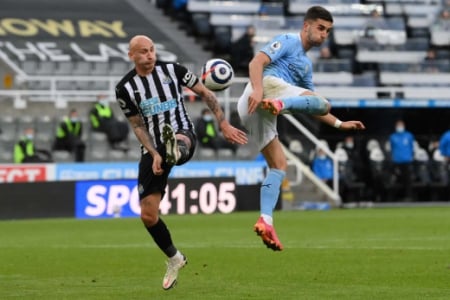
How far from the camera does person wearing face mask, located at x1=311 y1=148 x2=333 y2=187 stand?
29188mm

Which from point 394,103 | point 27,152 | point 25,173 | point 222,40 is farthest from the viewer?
point 222,40

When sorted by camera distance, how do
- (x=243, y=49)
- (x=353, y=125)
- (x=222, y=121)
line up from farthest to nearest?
1. (x=243, y=49)
2. (x=353, y=125)
3. (x=222, y=121)

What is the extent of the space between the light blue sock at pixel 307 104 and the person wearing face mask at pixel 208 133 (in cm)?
1796

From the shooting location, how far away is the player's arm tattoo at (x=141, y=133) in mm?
10163

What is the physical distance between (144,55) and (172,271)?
73.6 inches

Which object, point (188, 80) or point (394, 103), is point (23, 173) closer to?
point (394, 103)

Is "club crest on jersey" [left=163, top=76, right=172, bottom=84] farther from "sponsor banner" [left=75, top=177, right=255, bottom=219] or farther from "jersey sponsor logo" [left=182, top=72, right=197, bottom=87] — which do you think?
"sponsor banner" [left=75, top=177, right=255, bottom=219]

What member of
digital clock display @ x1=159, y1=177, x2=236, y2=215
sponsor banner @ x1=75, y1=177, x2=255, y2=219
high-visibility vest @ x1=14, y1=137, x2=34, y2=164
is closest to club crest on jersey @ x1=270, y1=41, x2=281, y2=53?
sponsor banner @ x1=75, y1=177, x2=255, y2=219

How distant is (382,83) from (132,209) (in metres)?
10.3

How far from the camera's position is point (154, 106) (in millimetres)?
10242

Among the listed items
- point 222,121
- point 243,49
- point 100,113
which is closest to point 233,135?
point 222,121

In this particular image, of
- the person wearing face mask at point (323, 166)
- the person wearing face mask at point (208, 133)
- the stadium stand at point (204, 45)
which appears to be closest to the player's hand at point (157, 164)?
the person wearing face mask at point (208, 133)

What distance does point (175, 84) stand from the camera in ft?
33.9

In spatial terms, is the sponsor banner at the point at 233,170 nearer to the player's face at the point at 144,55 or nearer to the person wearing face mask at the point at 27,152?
the person wearing face mask at the point at 27,152
